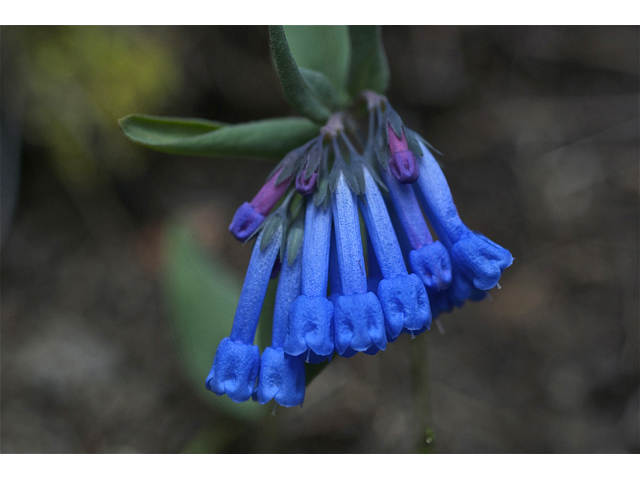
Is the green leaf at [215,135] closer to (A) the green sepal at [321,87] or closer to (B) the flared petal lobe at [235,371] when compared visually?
(A) the green sepal at [321,87]

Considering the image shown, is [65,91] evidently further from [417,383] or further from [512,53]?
[512,53]

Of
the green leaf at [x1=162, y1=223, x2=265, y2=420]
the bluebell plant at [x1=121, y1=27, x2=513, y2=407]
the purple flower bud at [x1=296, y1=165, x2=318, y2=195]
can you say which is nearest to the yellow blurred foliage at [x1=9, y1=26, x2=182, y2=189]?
the green leaf at [x1=162, y1=223, x2=265, y2=420]

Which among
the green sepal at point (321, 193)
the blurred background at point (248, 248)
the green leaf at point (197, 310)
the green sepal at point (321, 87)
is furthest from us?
the blurred background at point (248, 248)

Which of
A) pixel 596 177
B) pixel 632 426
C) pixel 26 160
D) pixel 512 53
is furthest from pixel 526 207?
pixel 26 160

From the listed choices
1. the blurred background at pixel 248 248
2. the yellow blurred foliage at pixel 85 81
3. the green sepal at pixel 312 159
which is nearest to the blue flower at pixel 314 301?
the green sepal at pixel 312 159

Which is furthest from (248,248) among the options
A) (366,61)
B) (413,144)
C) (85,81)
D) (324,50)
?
(413,144)

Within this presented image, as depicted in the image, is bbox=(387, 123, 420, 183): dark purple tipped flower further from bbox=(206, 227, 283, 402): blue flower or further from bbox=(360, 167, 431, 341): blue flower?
bbox=(206, 227, 283, 402): blue flower

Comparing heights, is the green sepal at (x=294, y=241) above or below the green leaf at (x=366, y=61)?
below
